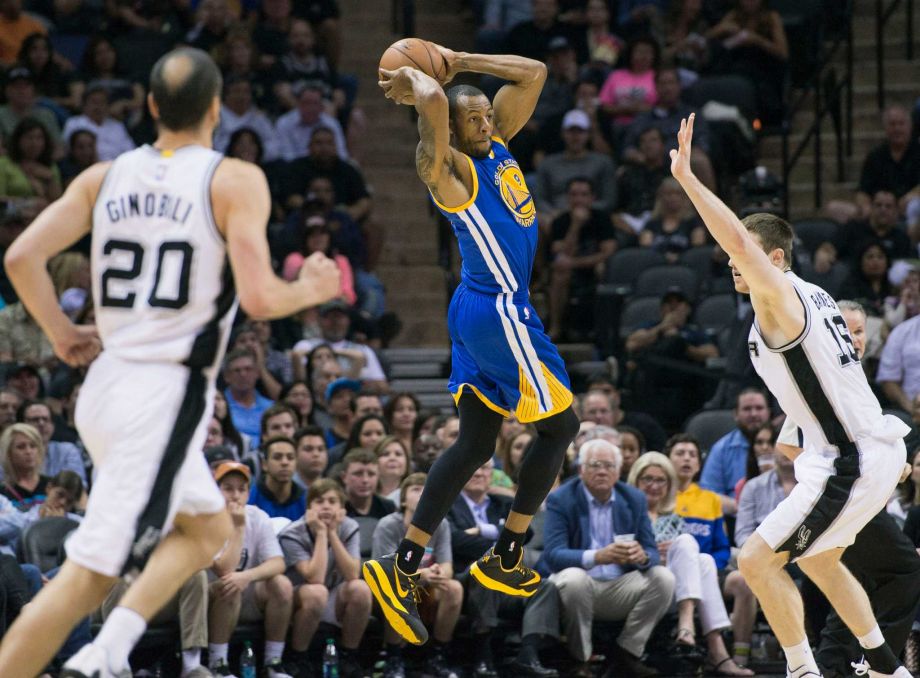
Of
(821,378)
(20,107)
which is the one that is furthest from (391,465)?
(20,107)

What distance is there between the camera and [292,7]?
16.9 metres

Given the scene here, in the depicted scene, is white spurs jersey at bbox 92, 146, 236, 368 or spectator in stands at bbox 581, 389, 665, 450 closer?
white spurs jersey at bbox 92, 146, 236, 368

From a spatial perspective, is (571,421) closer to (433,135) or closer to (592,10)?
(433,135)

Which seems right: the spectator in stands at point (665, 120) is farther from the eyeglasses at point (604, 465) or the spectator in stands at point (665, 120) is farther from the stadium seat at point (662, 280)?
the eyeglasses at point (604, 465)

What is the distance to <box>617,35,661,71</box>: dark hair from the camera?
16.1 metres

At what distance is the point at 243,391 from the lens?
40.3 ft

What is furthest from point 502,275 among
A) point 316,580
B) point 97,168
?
point 316,580

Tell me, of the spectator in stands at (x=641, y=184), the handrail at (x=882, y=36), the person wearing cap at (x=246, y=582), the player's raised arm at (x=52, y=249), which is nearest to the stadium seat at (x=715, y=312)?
the spectator in stands at (x=641, y=184)

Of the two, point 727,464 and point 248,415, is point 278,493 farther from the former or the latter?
point 727,464

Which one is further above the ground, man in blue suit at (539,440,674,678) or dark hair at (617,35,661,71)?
dark hair at (617,35,661,71)

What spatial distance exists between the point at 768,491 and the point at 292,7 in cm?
862

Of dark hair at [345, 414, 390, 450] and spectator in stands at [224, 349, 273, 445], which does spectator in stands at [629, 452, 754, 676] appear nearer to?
dark hair at [345, 414, 390, 450]

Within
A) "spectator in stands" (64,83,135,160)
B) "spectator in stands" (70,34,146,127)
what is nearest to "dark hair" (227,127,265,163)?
"spectator in stands" (64,83,135,160)

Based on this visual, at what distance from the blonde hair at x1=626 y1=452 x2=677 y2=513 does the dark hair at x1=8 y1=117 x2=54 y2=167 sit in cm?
644
